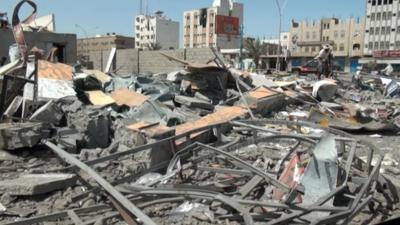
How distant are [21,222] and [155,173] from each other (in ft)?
6.06

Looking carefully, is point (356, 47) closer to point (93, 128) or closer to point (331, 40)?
point (331, 40)

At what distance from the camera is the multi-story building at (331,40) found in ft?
245

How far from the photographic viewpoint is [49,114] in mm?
6449

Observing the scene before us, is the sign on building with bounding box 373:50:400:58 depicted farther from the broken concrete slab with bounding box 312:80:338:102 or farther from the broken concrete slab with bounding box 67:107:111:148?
the broken concrete slab with bounding box 67:107:111:148

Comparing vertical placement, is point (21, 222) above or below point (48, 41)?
below

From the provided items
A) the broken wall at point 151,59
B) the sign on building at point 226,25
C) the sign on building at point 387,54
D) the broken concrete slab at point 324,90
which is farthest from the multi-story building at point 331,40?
the broken concrete slab at point 324,90

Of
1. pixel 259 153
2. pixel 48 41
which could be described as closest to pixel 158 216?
pixel 259 153

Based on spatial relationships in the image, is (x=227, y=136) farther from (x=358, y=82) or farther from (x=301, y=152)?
(x=358, y=82)

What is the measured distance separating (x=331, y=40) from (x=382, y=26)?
1057 cm

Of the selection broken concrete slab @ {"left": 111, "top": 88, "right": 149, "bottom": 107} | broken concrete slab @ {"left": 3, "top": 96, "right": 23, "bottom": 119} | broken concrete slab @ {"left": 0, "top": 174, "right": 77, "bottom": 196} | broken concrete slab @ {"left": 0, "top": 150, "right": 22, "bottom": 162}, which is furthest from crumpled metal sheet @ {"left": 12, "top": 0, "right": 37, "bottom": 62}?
broken concrete slab @ {"left": 0, "top": 174, "right": 77, "bottom": 196}

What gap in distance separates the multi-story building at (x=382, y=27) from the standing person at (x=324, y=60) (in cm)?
5789

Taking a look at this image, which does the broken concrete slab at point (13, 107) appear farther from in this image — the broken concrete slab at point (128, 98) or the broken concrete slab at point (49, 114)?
the broken concrete slab at point (128, 98)

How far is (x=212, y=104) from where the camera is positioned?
9.34 metres

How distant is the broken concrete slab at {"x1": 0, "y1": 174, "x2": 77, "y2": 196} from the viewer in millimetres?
3977
